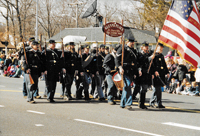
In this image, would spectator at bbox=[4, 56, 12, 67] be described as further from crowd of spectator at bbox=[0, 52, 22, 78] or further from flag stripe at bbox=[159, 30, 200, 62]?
flag stripe at bbox=[159, 30, 200, 62]

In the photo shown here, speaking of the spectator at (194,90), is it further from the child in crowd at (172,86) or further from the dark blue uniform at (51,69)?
the dark blue uniform at (51,69)

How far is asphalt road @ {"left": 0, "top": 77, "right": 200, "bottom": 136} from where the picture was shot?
704 cm

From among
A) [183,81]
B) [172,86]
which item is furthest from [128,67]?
[172,86]

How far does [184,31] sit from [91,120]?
381cm

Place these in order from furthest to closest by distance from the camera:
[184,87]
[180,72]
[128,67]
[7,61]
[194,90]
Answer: [7,61], [180,72], [184,87], [194,90], [128,67]

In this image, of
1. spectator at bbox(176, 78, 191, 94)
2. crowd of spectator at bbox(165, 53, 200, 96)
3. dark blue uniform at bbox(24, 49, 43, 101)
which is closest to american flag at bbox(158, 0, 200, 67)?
dark blue uniform at bbox(24, 49, 43, 101)

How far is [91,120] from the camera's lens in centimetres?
828

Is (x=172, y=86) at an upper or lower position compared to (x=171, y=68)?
lower

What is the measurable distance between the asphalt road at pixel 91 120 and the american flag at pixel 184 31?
1.79 m

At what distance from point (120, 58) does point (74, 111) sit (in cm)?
215

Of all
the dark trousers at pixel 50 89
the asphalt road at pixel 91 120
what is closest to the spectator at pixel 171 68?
the asphalt road at pixel 91 120

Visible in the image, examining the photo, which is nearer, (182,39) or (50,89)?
(182,39)

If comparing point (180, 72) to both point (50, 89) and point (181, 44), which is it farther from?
point (50, 89)

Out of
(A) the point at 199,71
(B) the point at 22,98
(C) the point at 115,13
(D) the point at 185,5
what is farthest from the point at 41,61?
(C) the point at 115,13
